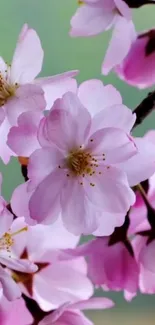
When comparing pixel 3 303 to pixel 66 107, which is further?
pixel 3 303

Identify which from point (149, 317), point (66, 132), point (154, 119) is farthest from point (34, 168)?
point (149, 317)

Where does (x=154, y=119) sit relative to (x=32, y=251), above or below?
below

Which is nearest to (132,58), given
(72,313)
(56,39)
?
(72,313)

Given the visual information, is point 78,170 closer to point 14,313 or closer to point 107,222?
point 107,222

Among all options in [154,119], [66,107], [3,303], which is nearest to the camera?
[66,107]

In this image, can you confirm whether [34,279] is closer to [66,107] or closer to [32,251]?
[32,251]

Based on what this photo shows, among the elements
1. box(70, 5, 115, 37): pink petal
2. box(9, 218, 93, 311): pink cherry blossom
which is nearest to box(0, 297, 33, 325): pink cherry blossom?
box(9, 218, 93, 311): pink cherry blossom

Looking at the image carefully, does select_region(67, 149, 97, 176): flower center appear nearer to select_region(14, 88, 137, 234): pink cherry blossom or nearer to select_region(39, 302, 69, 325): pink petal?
select_region(14, 88, 137, 234): pink cherry blossom
